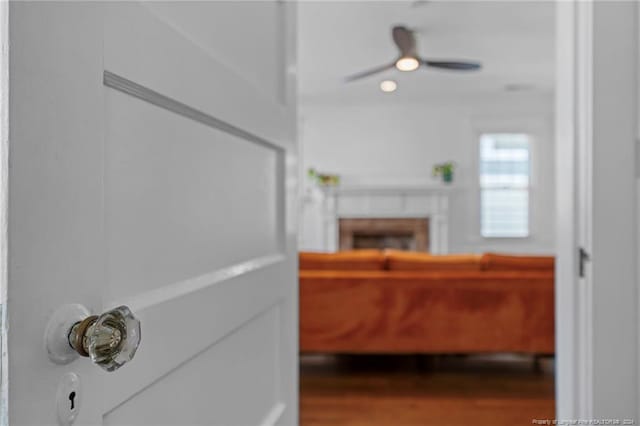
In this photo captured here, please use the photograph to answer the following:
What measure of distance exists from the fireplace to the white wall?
1.35 ft

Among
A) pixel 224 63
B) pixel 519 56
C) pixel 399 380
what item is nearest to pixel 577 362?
pixel 224 63

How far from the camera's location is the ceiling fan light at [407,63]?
427 centimetres

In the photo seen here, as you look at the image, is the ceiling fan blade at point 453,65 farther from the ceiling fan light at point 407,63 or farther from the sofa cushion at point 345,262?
the sofa cushion at point 345,262

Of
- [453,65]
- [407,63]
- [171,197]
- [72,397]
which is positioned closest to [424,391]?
[407,63]

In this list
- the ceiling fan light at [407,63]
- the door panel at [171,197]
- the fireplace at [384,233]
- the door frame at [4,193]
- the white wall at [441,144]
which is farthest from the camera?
the fireplace at [384,233]

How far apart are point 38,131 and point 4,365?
177mm

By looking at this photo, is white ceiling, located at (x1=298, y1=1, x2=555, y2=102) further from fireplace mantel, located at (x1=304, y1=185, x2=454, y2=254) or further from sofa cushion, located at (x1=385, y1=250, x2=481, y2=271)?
sofa cushion, located at (x1=385, y1=250, x2=481, y2=271)

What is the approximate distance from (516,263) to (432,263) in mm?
498

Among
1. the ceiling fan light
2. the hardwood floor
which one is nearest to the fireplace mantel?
the ceiling fan light

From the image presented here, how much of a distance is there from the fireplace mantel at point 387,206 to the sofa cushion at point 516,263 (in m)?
3.98

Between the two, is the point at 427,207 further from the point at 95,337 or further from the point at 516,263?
the point at 95,337

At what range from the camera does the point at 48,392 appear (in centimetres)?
48

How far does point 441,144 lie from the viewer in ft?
25.1

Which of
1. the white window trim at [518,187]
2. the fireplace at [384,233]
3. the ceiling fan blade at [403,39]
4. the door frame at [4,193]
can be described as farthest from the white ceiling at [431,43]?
the door frame at [4,193]
